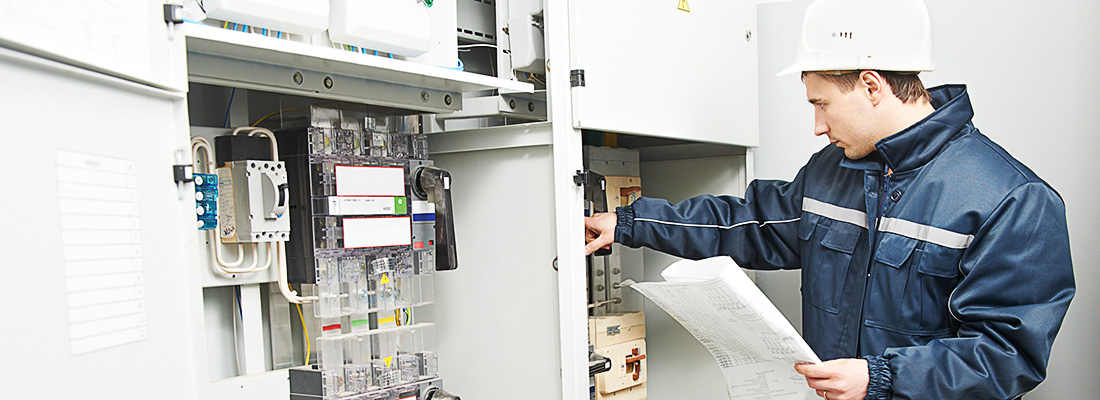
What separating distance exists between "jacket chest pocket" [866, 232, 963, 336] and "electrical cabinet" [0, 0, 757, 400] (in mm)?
595

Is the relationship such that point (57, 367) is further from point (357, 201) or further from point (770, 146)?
point (770, 146)

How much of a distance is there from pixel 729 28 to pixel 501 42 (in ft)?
2.44

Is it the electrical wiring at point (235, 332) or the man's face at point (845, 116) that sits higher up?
the man's face at point (845, 116)

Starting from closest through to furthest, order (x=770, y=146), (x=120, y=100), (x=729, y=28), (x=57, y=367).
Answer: (x=57, y=367), (x=120, y=100), (x=729, y=28), (x=770, y=146)

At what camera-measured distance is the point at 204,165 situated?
5.36ft

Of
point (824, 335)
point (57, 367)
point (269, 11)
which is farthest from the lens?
point (824, 335)

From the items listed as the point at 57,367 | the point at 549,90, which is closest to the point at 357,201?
the point at 549,90

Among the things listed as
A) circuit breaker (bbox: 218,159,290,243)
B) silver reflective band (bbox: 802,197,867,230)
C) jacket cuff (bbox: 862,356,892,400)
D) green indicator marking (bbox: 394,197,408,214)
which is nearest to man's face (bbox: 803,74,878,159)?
silver reflective band (bbox: 802,197,867,230)

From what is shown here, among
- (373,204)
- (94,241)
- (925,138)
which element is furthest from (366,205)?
(925,138)

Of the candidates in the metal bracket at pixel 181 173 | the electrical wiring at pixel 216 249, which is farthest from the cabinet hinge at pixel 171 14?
the electrical wiring at pixel 216 249

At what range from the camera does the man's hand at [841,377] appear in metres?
1.55

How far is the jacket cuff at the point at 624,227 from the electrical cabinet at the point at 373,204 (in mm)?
203

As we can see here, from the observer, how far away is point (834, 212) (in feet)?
6.08

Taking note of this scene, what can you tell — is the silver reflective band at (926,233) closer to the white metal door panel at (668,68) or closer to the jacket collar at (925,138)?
the jacket collar at (925,138)
